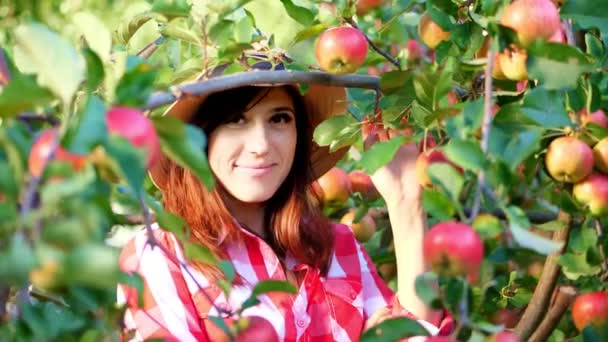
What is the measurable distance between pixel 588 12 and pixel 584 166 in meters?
0.22

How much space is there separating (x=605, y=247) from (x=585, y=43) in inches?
15.4

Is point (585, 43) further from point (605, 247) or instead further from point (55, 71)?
point (55, 71)

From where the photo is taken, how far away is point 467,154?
1.10 m


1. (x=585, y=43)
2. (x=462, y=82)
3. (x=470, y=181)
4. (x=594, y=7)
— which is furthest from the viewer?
(x=585, y=43)

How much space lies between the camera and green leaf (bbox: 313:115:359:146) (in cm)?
174

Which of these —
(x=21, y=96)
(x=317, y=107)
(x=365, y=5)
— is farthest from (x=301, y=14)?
(x=21, y=96)

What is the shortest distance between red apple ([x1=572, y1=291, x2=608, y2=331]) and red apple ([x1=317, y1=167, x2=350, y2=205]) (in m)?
0.75

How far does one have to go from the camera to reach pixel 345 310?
1.98 meters

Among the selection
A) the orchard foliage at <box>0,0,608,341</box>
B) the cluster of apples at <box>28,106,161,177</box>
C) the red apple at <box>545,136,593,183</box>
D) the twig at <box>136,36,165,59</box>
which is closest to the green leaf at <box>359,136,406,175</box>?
the orchard foliage at <box>0,0,608,341</box>

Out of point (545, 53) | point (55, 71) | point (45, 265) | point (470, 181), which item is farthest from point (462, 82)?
point (45, 265)

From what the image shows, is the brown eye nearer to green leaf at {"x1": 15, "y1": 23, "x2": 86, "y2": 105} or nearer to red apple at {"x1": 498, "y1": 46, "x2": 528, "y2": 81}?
red apple at {"x1": 498, "y1": 46, "x2": 528, "y2": 81}

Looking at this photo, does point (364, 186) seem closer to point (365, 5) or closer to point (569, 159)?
point (365, 5)

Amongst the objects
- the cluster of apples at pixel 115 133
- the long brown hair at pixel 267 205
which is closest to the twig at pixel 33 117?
the cluster of apples at pixel 115 133

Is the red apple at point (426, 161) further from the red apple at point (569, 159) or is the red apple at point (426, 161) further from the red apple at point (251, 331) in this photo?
the red apple at point (251, 331)
